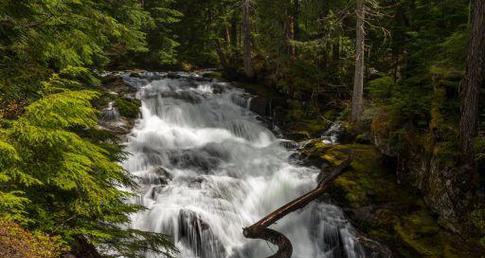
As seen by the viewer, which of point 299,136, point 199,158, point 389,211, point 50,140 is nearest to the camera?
point 50,140

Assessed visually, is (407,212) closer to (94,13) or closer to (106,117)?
(94,13)

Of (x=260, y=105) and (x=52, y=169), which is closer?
(x=52, y=169)

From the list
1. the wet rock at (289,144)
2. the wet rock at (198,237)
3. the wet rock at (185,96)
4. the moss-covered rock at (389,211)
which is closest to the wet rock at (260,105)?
the wet rock at (185,96)

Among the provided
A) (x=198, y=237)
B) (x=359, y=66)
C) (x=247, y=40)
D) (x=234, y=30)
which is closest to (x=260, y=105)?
(x=247, y=40)

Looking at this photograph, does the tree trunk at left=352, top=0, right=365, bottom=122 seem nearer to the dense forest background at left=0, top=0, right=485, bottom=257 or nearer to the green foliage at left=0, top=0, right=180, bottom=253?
the dense forest background at left=0, top=0, right=485, bottom=257

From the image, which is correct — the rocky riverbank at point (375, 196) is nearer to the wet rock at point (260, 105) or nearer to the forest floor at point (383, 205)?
the forest floor at point (383, 205)

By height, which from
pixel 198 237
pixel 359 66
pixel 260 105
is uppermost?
pixel 359 66

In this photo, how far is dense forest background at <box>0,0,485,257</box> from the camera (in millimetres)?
4184

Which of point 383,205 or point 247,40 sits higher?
point 247,40

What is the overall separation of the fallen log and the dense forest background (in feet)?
7.02

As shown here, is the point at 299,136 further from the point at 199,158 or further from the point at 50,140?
the point at 50,140

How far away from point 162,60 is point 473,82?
22128 millimetres

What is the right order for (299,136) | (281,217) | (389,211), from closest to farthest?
(281,217) < (389,211) < (299,136)

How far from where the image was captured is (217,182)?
13.7 m
